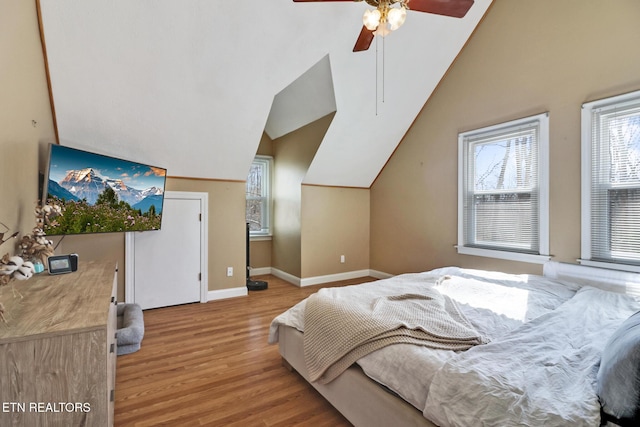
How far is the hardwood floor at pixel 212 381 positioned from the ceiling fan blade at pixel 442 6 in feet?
8.80

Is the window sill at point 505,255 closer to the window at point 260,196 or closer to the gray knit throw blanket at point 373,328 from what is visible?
the gray knit throw blanket at point 373,328

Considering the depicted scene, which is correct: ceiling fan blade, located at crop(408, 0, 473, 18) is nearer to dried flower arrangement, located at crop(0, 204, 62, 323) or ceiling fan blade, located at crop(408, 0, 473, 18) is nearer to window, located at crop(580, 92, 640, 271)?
window, located at crop(580, 92, 640, 271)

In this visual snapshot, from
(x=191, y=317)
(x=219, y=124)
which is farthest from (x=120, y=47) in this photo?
(x=191, y=317)

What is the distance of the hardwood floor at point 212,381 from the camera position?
5.75ft

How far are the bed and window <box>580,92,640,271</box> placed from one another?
0.76ft

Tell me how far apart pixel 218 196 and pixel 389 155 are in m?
2.68

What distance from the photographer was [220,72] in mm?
2900

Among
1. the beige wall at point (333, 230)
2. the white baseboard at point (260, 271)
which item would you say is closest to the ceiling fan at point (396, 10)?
the beige wall at point (333, 230)

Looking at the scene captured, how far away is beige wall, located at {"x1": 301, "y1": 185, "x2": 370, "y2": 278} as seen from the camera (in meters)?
4.69

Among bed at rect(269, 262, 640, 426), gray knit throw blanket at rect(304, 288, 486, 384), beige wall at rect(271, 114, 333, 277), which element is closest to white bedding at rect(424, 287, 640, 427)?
bed at rect(269, 262, 640, 426)

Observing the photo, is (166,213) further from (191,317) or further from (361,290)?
(361,290)

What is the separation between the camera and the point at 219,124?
3389 millimetres

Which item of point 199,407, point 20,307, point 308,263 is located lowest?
point 199,407

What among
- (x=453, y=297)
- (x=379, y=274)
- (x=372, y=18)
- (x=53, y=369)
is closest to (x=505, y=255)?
(x=453, y=297)
